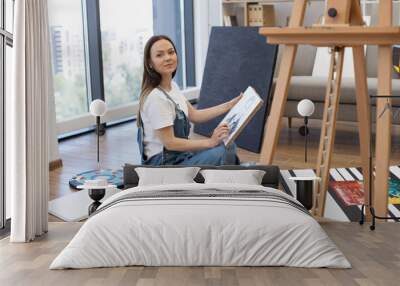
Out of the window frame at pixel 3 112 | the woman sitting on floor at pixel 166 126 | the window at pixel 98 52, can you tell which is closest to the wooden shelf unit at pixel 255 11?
the window at pixel 98 52

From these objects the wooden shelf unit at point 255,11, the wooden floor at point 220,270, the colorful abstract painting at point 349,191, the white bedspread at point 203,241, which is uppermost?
the wooden shelf unit at point 255,11

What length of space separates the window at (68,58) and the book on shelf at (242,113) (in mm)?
2389

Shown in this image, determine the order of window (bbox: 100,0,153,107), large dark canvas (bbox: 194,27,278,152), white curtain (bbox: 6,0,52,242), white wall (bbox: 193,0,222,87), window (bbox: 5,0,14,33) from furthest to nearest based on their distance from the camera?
white wall (bbox: 193,0,222,87), window (bbox: 100,0,153,107), large dark canvas (bbox: 194,27,278,152), window (bbox: 5,0,14,33), white curtain (bbox: 6,0,52,242)

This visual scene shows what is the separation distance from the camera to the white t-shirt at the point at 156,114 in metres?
4.00

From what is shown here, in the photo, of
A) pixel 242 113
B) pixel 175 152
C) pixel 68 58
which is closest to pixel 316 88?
pixel 242 113

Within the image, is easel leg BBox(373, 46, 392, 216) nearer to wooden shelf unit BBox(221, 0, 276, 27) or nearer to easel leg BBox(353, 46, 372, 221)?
easel leg BBox(353, 46, 372, 221)

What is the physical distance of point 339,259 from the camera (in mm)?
2746

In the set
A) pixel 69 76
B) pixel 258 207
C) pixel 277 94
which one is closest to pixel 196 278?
pixel 258 207

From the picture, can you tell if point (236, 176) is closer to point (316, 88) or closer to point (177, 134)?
point (177, 134)

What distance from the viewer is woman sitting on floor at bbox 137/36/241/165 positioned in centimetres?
403

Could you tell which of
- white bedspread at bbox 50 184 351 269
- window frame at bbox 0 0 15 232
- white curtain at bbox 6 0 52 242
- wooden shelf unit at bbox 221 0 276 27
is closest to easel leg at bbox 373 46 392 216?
white bedspread at bbox 50 184 351 269

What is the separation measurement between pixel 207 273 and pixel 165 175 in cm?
94

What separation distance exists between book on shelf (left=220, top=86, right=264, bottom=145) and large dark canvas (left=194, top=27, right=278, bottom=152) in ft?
4.32

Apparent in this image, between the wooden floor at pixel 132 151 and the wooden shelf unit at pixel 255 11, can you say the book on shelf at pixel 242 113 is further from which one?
the wooden shelf unit at pixel 255 11
